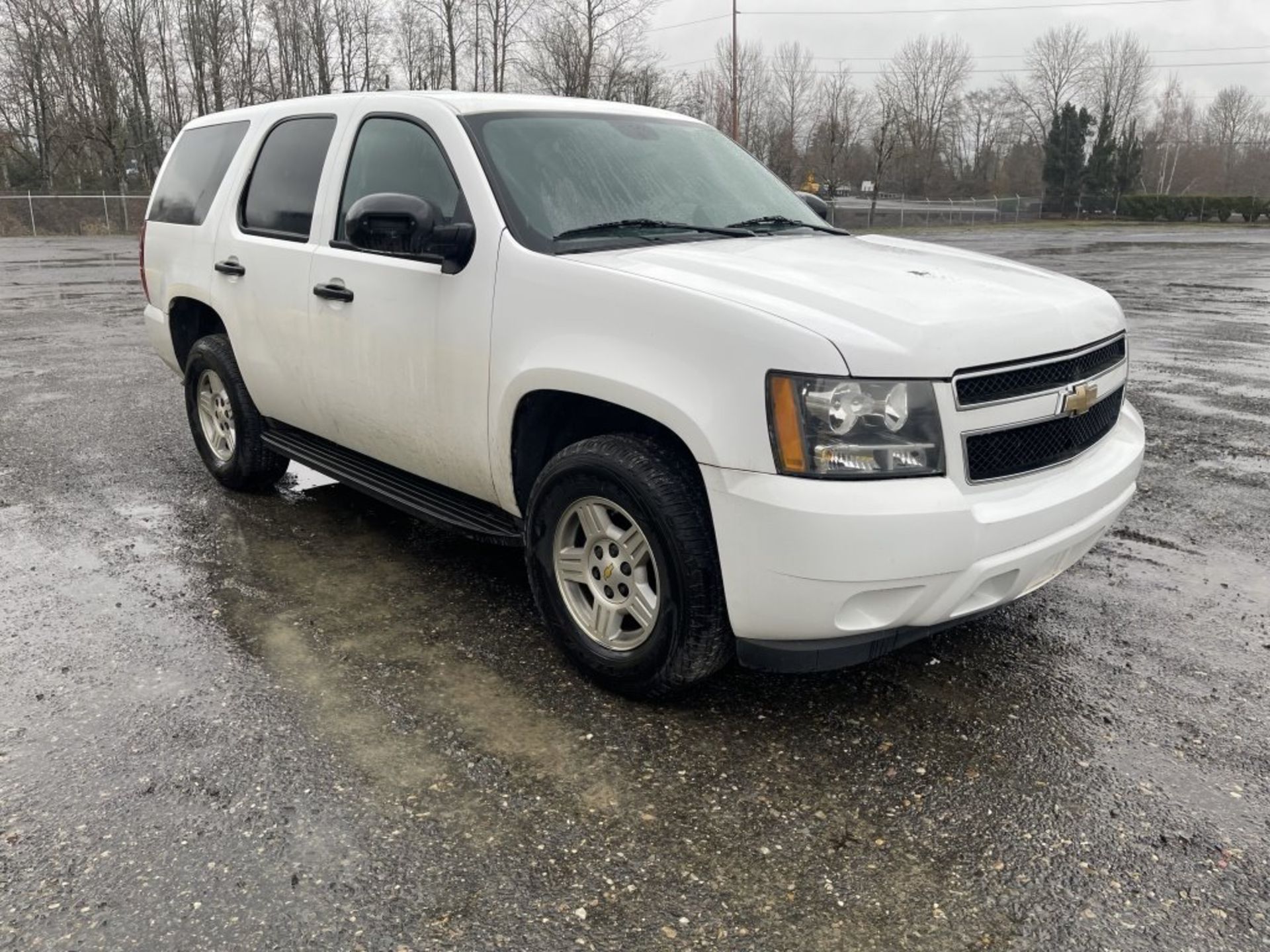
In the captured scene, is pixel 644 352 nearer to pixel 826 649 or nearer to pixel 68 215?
pixel 826 649

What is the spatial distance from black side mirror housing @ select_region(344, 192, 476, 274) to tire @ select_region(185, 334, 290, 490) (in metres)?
1.94

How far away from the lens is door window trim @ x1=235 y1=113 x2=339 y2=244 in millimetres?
4582

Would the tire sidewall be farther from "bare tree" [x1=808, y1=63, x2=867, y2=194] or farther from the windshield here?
"bare tree" [x1=808, y1=63, x2=867, y2=194]

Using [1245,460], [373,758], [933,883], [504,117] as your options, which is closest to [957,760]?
[933,883]

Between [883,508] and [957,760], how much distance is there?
34.5 inches

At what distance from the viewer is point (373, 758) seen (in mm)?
3107

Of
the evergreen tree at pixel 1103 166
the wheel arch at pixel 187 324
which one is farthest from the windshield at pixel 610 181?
the evergreen tree at pixel 1103 166

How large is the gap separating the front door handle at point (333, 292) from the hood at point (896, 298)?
1.27 meters

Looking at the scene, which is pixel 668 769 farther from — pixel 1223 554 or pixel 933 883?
pixel 1223 554

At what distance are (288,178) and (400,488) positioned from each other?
1.65 meters

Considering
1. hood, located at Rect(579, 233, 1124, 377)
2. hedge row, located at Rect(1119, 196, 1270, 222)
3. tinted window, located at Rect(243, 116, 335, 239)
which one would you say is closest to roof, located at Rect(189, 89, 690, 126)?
tinted window, located at Rect(243, 116, 335, 239)

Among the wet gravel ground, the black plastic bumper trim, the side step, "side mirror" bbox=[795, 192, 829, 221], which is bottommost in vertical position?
the wet gravel ground

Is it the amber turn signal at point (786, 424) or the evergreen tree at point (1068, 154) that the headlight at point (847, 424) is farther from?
the evergreen tree at point (1068, 154)

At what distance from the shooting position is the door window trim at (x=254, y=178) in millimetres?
4582
